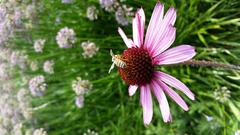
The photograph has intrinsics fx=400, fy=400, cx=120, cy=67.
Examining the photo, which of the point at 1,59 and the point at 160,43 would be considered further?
the point at 1,59

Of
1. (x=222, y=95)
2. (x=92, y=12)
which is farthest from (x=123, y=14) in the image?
(x=222, y=95)

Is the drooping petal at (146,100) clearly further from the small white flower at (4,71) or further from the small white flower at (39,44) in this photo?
the small white flower at (4,71)

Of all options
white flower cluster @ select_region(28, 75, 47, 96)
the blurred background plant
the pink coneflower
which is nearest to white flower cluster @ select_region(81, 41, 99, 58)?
the blurred background plant

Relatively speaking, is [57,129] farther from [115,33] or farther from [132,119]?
[115,33]

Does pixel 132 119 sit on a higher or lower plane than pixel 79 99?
lower

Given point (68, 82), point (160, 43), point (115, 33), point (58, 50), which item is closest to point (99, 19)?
point (115, 33)

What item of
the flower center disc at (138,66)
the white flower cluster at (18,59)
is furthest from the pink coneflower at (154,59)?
the white flower cluster at (18,59)

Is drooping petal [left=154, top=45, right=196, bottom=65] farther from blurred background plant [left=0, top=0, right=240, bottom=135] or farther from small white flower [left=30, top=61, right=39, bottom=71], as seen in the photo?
small white flower [left=30, top=61, right=39, bottom=71]
